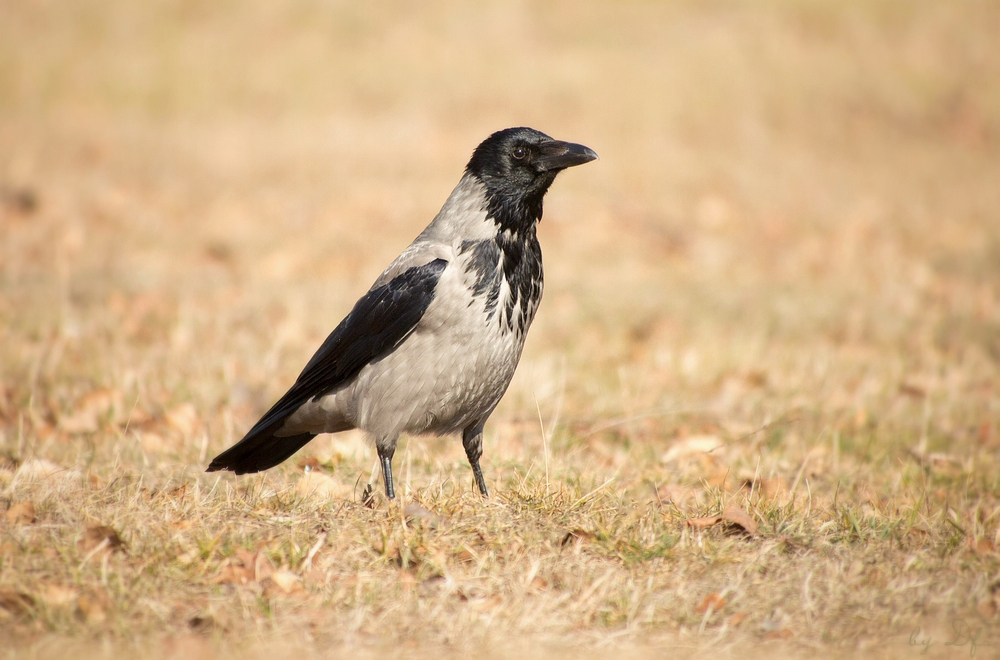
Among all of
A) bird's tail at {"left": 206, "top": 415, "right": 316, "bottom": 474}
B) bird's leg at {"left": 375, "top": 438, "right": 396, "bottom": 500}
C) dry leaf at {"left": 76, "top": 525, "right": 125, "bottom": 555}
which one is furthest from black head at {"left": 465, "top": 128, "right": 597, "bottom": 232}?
dry leaf at {"left": 76, "top": 525, "right": 125, "bottom": 555}

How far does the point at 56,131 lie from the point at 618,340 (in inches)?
357

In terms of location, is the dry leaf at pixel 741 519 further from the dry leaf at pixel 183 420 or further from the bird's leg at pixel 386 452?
the dry leaf at pixel 183 420

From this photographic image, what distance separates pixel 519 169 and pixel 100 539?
86.5 inches

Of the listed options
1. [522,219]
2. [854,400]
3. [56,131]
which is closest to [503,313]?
[522,219]

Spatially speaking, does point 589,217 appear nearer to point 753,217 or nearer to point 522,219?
point 753,217

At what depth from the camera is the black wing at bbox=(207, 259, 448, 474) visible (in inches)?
154

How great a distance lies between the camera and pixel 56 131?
12.8 meters

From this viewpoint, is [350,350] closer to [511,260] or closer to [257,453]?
[257,453]

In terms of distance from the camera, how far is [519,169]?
4.18 m

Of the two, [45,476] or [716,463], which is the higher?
[45,476]

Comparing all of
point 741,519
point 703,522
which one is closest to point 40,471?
point 703,522

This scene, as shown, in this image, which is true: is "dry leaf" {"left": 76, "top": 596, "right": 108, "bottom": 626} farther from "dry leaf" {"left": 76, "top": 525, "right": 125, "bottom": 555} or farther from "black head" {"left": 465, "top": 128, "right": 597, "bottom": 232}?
"black head" {"left": 465, "top": 128, "right": 597, "bottom": 232}

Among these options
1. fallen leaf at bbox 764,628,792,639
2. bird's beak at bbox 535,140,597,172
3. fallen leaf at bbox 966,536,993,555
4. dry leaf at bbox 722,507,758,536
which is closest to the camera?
fallen leaf at bbox 764,628,792,639

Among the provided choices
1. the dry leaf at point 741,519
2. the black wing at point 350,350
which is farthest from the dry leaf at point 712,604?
the black wing at point 350,350
